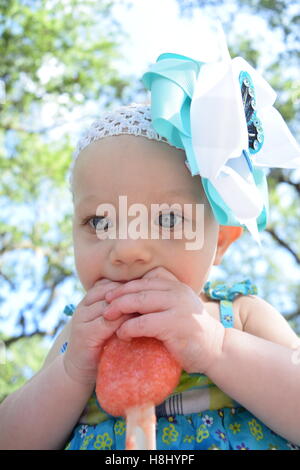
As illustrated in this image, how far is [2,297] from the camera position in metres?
7.06

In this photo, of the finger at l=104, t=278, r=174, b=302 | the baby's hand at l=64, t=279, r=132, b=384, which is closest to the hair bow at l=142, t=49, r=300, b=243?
the finger at l=104, t=278, r=174, b=302

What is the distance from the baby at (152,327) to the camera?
4.23 feet

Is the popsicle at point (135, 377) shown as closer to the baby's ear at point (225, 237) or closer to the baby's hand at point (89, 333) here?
the baby's hand at point (89, 333)

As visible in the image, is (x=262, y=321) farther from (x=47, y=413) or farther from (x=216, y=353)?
(x=47, y=413)

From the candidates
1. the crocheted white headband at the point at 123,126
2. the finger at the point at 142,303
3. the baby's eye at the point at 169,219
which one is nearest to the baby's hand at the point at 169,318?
the finger at the point at 142,303

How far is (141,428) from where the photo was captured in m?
1.08

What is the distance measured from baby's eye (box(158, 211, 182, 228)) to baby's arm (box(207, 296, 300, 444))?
300mm

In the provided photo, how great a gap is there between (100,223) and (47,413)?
0.52 m

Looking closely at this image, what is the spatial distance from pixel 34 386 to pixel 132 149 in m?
0.69

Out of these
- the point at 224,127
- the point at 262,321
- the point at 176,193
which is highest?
the point at 224,127

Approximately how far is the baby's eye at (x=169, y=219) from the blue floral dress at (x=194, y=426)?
0.44 meters

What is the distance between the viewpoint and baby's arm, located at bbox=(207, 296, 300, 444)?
1.33 m

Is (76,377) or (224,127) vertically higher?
(224,127)

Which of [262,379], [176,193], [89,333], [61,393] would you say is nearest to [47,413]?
[61,393]
